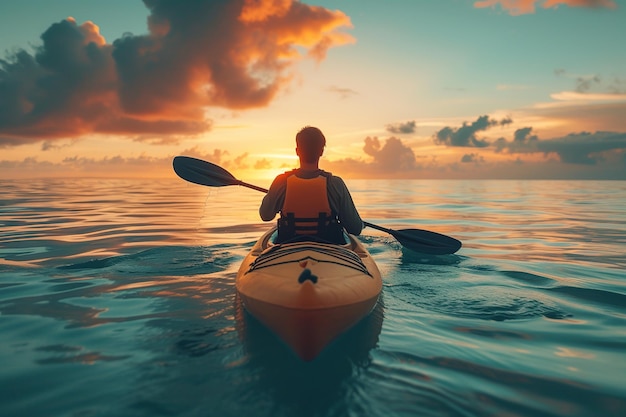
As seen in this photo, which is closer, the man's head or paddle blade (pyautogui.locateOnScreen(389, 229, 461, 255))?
the man's head

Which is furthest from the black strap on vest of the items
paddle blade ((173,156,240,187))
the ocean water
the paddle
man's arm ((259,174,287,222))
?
paddle blade ((173,156,240,187))

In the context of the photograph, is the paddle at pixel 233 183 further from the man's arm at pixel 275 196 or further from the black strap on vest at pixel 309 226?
the black strap on vest at pixel 309 226

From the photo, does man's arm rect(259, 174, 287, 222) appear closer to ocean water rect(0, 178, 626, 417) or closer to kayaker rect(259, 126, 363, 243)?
kayaker rect(259, 126, 363, 243)

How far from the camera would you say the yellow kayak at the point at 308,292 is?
2916 mm

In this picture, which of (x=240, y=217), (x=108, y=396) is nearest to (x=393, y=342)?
(x=108, y=396)

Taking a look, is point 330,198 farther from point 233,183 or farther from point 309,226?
point 233,183

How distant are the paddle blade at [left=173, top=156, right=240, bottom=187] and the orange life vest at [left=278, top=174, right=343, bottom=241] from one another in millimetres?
3319

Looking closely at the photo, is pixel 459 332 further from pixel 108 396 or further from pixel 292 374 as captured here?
pixel 108 396

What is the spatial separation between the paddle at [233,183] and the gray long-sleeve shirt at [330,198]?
3.02 meters

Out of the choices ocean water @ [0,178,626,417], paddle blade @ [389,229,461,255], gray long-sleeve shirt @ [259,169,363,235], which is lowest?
ocean water @ [0,178,626,417]

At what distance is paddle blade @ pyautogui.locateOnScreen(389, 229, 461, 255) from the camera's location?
25.1 feet

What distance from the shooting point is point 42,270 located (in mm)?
6461

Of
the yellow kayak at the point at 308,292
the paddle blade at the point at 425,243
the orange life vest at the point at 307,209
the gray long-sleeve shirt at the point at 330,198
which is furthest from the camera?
the paddle blade at the point at 425,243

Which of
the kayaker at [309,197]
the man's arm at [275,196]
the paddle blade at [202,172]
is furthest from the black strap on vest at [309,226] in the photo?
the paddle blade at [202,172]
